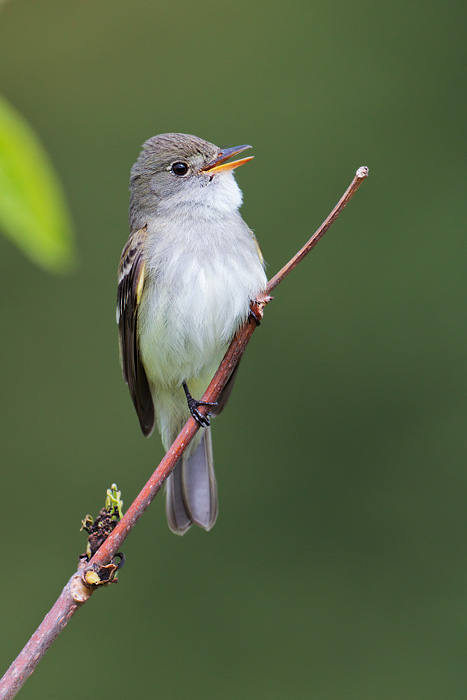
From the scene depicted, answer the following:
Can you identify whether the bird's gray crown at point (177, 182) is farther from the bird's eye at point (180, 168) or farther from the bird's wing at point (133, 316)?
the bird's wing at point (133, 316)

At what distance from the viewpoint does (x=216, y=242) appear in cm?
322

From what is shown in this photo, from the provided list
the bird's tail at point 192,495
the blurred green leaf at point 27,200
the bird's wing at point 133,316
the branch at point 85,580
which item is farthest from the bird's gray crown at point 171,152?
the blurred green leaf at point 27,200

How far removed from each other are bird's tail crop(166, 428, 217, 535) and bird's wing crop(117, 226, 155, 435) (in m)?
0.25

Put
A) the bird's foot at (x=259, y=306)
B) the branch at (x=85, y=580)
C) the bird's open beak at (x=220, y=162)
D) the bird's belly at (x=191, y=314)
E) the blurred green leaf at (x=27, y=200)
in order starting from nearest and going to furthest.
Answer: the branch at (x=85, y=580)
the blurred green leaf at (x=27, y=200)
the bird's foot at (x=259, y=306)
the bird's belly at (x=191, y=314)
the bird's open beak at (x=220, y=162)

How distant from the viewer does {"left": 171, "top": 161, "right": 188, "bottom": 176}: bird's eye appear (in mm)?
3451

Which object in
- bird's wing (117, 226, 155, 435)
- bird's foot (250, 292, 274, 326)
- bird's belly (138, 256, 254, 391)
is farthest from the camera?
bird's wing (117, 226, 155, 435)

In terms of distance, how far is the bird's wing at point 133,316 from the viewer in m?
3.38

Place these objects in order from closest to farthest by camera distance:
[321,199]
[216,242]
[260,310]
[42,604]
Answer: [260,310]
[216,242]
[42,604]
[321,199]

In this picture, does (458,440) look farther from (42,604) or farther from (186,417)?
(42,604)

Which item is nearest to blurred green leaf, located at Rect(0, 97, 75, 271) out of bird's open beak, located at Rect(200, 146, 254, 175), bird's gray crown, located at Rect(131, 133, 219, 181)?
bird's open beak, located at Rect(200, 146, 254, 175)

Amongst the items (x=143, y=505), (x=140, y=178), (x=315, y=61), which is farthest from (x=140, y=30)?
(x=143, y=505)

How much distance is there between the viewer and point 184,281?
10.5ft

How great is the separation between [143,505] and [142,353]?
1778 millimetres

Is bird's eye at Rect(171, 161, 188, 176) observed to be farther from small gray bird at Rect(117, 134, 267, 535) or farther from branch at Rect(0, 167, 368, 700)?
branch at Rect(0, 167, 368, 700)
